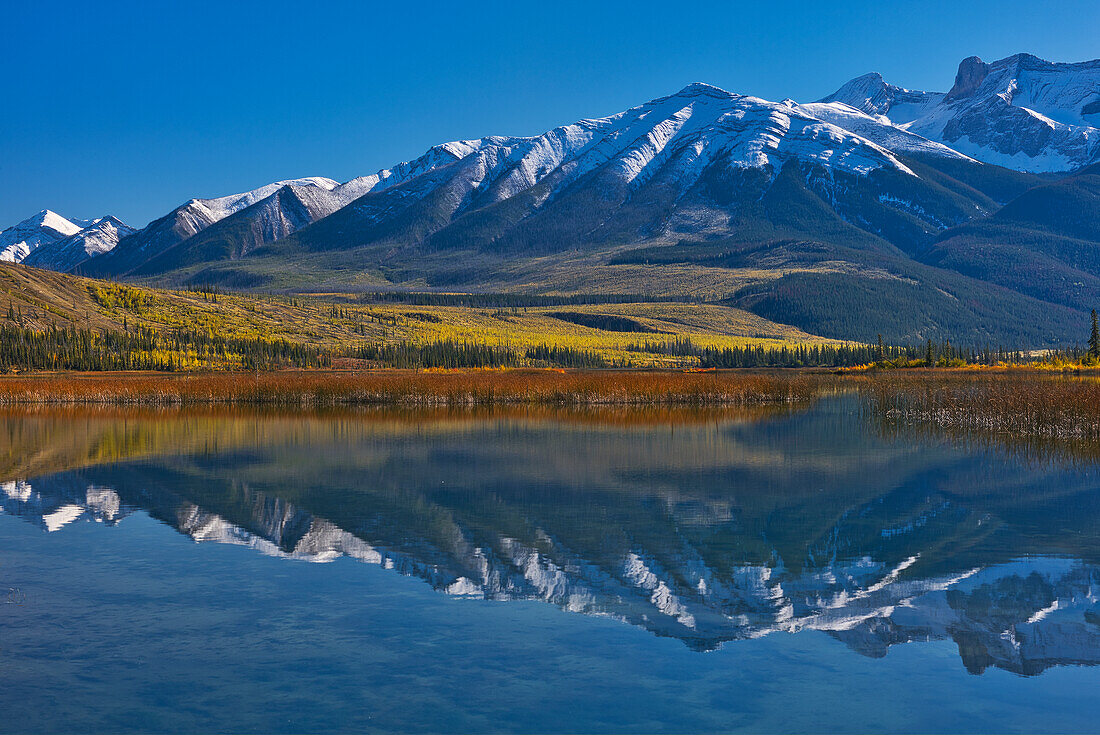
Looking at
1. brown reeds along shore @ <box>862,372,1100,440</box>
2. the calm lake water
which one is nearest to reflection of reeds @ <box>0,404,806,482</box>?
the calm lake water

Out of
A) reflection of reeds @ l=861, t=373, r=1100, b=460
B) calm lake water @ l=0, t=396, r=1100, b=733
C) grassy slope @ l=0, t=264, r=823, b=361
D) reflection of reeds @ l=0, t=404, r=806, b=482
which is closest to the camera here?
calm lake water @ l=0, t=396, r=1100, b=733

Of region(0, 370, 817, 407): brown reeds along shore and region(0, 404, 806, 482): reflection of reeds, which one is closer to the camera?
region(0, 404, 806, 482): reflection of reeds

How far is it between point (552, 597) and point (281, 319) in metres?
120

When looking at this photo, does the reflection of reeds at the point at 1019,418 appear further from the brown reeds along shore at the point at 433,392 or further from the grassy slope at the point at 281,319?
the grassy slope at the point at 281,319

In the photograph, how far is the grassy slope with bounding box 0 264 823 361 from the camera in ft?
347

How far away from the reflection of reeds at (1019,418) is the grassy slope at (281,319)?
84167 millimetres

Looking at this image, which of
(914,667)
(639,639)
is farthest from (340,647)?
(914,667)

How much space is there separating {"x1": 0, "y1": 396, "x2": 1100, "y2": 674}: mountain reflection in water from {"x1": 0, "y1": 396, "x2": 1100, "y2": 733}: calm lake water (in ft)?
0.28

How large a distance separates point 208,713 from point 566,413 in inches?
1558

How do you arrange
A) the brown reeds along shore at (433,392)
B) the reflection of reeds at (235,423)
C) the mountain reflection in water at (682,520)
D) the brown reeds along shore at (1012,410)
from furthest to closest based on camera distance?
1. the brown reeds along shore at (433,392)
2. the brown reeds along shore at (1012,410)
3. the reflection of reeds at (235,423)
4. the mountain reflection in water at (682,520)

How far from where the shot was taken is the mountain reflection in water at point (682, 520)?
41.8ft

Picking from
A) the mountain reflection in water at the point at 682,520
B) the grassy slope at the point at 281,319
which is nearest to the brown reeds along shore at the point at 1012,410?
the mountain reflection in water at the point at 682,520

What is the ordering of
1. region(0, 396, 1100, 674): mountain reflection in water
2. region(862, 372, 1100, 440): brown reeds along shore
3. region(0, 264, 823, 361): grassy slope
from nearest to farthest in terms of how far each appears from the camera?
region(0, 396, 1100, 674): mountain reflection in water → region(862, 372, 1100, 440): brown reeds along shore → region(0, 264, 823, 361): grassy slope

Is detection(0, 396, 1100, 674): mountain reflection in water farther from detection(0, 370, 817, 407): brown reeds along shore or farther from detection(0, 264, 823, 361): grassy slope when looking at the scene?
detection(0, 264, 823, 361): grassy slope
